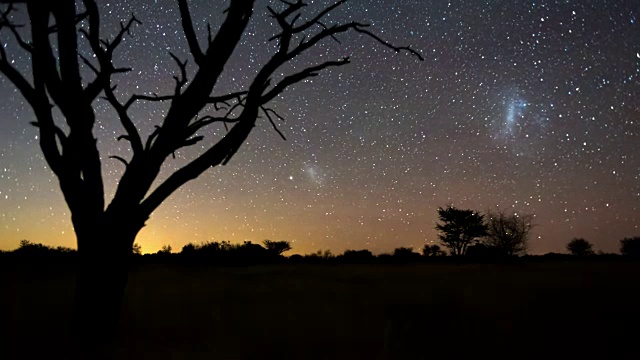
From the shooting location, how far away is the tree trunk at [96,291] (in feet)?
17.1

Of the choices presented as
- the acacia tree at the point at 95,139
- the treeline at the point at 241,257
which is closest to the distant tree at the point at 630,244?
the treeline at the point at 241,257

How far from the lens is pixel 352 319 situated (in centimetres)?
767

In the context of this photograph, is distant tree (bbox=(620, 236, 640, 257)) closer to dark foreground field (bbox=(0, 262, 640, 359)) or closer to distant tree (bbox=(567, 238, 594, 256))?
distant tree (bbox=(567, 238, 594, 256))

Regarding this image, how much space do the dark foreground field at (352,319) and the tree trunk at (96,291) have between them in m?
0.32

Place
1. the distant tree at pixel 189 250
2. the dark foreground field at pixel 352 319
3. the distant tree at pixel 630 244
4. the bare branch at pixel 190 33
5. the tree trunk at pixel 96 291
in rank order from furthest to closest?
the distant tree at pixel 630 244 → the distant tree at pixel 189 250 → the bare branch at pixel 190 33 → the dark foreground field at pixel 352 319 → the tree trunk at pixel 96 291

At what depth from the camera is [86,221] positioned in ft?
17.4

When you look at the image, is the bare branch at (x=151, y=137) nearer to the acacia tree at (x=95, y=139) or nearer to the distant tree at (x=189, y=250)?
the acacia tree at (x=95, y=139)

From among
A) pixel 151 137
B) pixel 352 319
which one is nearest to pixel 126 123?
pixel 151 137

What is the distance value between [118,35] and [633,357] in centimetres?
810

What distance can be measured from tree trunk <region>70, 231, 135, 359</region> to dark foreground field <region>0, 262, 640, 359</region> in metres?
0.32

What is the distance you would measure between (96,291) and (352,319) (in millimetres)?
4172

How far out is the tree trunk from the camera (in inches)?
206

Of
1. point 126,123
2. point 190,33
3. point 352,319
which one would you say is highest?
point 190,33

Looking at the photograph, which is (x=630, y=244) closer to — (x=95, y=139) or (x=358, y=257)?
(x=358, y=257)
